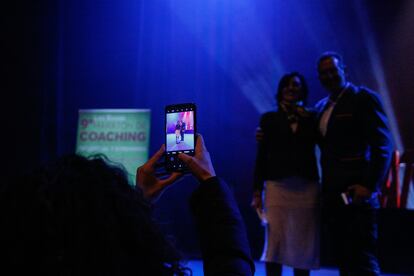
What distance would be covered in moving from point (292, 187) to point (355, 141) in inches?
14.9

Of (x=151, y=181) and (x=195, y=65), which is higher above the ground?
(x=195, y=65)

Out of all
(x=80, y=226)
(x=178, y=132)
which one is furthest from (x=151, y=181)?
(x=80, y=226)

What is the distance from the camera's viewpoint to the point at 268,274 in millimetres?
2260

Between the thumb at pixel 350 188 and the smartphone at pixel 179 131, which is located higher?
the smartphone at pixel 179 131

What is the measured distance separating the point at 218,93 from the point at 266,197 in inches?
61.7

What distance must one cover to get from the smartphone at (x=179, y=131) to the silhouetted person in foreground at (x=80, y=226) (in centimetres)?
45

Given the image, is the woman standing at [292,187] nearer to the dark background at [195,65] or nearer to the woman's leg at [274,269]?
the woman's leg at [274,269]

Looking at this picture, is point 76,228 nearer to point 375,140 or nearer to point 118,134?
point 375,140

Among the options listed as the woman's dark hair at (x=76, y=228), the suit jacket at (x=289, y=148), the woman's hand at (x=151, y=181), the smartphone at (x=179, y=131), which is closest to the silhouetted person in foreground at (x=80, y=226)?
the woman's dark hair at (x=76, y=228)

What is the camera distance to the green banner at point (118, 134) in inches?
142

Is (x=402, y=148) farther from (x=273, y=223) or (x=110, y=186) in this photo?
(x=110, y=186)

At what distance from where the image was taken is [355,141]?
202cm

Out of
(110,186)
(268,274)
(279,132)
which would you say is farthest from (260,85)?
(110,186)

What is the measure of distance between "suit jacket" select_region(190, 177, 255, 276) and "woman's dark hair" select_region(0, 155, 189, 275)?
13cm
